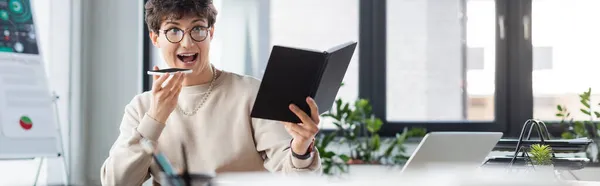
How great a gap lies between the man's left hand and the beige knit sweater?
0.18ft

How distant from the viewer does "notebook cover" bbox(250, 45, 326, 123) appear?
1.81 meters

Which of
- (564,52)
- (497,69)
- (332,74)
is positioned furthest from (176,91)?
(564,52)

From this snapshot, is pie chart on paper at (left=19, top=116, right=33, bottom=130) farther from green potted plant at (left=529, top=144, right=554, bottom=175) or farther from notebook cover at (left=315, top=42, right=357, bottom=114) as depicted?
green potted plant at (left=529, top=144, right=554, bottom=175)

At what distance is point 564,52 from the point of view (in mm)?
4309

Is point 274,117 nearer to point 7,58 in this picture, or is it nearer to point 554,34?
point 7,58

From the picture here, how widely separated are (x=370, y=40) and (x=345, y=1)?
26 cm

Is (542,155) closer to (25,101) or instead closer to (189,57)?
(189,57)

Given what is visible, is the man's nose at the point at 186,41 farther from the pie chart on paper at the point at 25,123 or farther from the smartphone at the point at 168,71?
the pie chart on paper at the point at 25,123

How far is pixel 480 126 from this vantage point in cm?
438

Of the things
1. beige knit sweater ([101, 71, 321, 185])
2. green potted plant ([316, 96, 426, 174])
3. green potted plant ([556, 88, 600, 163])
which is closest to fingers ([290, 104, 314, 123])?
beige knit sweater ([101, 71, 321, 185])

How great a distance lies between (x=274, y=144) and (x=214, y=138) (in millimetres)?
161

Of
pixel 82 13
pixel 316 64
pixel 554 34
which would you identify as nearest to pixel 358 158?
pixel 554 34

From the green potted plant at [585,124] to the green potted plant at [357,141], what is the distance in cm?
74

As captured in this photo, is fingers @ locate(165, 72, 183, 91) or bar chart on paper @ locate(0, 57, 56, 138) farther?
bar chart on paper @ locate(0, 57, 56, 138)
